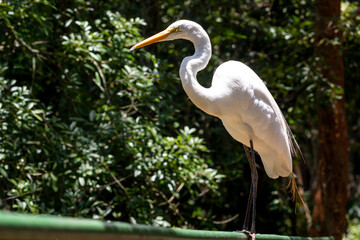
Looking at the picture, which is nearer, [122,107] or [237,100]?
[237,100]

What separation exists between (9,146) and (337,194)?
10.8 feet

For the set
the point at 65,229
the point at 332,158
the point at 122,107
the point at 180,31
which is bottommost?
the point at 65,229

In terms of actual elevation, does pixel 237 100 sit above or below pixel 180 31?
below

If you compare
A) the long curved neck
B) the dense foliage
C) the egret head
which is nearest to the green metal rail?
the long curved neck

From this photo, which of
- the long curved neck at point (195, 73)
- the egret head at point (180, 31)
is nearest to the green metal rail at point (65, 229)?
the long curved neck at point (195, 73)

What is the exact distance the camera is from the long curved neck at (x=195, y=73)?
2.25 m

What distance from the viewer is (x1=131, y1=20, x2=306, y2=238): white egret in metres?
2.30

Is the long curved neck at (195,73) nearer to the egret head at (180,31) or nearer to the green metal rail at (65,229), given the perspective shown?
the egret head at (180,31)

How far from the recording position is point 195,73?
2.32 meters

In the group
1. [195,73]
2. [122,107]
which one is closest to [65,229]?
[195,73]

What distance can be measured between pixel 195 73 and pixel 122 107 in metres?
1.24

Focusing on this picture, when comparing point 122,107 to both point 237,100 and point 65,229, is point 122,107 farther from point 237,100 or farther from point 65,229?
point 65,229

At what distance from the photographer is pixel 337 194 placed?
15.7 ft

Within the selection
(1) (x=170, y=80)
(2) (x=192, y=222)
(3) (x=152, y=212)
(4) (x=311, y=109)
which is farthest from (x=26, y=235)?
(4) (x=311, y=109)
